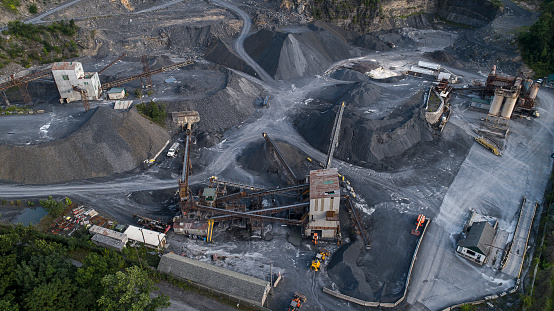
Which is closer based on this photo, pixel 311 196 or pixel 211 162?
pixel 311 196

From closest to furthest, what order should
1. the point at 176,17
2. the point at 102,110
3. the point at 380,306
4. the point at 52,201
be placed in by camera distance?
the point at 380,306 < the point at 52,201 < the point at 102,110 < the point at 176,17

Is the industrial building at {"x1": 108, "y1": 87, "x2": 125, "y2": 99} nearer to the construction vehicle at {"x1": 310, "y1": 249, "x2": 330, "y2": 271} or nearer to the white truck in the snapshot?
the white truck

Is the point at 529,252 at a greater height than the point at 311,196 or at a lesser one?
lesser

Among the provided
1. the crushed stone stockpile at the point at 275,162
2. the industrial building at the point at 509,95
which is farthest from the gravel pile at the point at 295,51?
the industrial building at the point at 509,95

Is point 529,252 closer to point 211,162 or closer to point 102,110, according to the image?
point 211,162

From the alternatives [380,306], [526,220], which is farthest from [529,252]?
[380,306]

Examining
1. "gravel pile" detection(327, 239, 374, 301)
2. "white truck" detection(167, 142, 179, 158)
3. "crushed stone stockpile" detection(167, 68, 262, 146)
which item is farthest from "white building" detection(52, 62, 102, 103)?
"gravel pile" detection(327, 239, 374, 301)

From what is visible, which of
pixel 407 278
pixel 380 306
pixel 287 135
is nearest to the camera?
pixel 380 306
